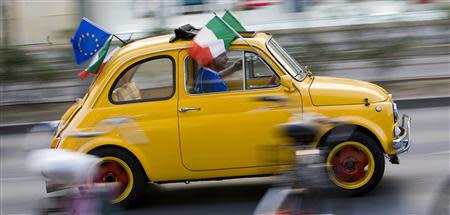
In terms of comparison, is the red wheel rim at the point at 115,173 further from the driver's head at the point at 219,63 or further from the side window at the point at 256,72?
the side window at the point at 256,72

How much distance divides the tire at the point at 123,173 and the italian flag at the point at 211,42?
118 cm

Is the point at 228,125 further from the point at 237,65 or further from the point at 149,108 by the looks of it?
the point at 149,108

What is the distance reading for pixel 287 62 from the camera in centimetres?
800

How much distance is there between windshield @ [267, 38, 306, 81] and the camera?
308 inches

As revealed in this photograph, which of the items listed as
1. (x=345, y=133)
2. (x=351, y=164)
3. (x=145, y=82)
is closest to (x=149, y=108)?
(x=145, y=82)

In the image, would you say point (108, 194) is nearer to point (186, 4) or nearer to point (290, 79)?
point (290, 79)

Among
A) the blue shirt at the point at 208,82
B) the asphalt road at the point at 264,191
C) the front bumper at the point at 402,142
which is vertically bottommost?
the asphalt road at the point at 264,191

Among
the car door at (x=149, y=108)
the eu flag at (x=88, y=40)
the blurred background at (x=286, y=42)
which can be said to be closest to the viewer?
the car door at (x=149, y=108)

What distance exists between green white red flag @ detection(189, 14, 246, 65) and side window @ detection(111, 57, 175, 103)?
13.9 inches

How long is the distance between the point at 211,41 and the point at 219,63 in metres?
0.30

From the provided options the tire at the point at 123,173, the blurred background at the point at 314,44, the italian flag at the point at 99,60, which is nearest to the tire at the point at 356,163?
the tire at the point at 123,173

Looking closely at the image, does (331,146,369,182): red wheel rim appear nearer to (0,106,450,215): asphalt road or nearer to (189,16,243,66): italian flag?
(0,106,450,215): asphalt road

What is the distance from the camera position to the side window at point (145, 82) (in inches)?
305

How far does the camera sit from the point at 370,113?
24.6ft
